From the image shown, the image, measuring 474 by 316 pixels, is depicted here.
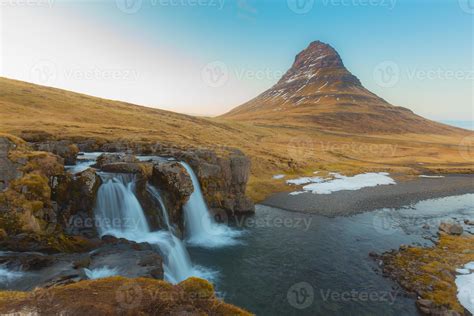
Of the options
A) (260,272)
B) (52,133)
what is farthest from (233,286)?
→ (52,133)

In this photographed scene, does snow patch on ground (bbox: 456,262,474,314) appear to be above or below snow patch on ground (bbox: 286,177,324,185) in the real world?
below

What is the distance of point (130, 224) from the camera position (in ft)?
93.9

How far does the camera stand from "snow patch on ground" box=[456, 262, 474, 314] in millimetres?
21948

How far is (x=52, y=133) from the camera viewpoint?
5553cm

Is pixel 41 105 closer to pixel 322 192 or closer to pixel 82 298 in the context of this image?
pixel 322 192

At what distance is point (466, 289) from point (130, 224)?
28.8 metres

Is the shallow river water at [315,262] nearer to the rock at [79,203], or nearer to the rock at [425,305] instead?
the rock at [425,305]

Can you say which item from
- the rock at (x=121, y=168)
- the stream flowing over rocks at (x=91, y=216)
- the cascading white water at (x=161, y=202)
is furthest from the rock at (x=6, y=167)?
the cascading white water at (x=161, y=202)

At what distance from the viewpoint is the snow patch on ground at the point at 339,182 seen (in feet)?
211

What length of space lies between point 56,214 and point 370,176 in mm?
76985

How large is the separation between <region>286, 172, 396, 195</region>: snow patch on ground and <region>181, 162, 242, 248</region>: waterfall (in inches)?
965

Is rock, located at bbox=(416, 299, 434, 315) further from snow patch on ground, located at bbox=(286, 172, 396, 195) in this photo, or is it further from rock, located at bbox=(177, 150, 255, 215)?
snow patch on ground, located at bbox=(286, 172, 396, 195)

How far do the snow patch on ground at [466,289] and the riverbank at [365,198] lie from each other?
68.3 ft

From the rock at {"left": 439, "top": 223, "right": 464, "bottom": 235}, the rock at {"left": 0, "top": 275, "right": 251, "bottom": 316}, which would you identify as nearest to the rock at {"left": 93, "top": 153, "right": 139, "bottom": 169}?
the rock at {"left": 0, "top": 275, "right": 251, "bottom": 316}
